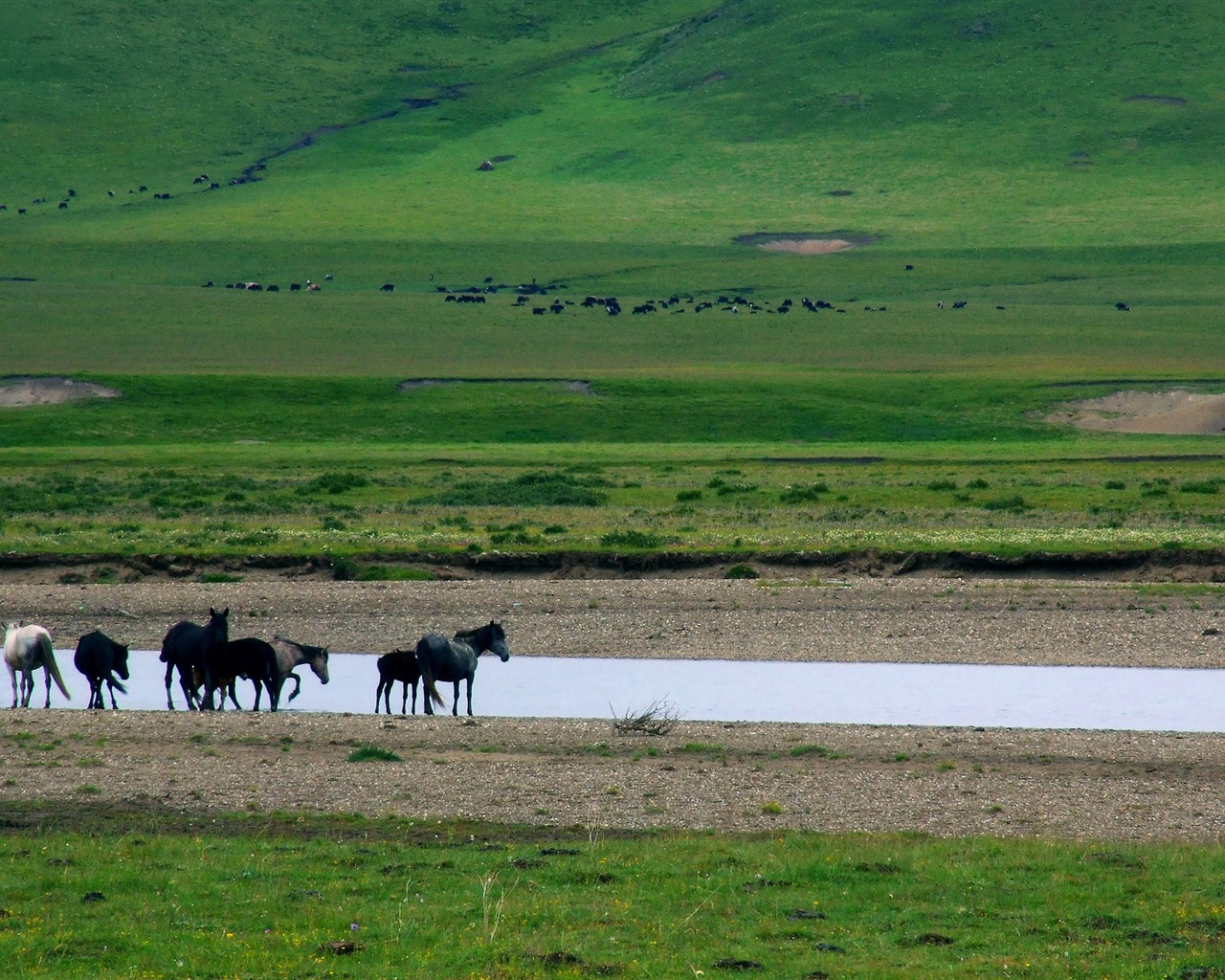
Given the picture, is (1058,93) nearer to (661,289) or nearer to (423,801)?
(661,289)

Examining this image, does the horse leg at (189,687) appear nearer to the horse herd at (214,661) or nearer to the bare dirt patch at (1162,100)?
the horse herd at (214,661)

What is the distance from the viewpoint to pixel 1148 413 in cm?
6216

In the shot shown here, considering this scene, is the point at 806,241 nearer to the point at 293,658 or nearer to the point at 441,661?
the point at 293,658

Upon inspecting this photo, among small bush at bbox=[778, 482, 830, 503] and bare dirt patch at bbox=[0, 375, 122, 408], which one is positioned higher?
bare dirt patch at bbox=[0, 375, 122, 408]

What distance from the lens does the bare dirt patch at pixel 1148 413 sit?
195ft

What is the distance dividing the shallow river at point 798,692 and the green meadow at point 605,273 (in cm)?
697

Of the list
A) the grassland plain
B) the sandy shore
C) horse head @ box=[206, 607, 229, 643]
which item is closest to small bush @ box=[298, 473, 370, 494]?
the grassland plain

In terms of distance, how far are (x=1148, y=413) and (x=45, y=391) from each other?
4149 cm

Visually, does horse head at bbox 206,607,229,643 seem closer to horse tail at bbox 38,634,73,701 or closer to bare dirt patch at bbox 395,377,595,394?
horse tail at bbox 38,634,73,701

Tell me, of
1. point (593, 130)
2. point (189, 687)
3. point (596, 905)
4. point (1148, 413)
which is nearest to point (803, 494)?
point (189, 687)

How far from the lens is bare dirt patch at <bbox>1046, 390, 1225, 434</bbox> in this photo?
59.4m

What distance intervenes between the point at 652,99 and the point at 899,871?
160 meters

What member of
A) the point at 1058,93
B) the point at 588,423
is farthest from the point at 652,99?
the point at 588,423

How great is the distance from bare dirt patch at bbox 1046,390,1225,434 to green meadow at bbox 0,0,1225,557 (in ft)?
3.49
